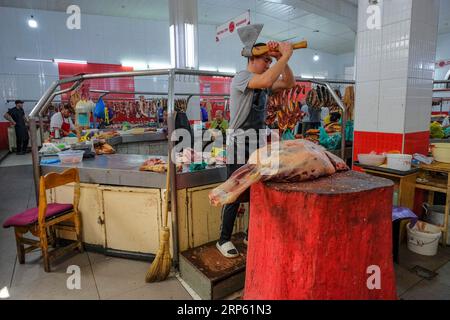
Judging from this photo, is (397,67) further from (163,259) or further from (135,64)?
(135,64)

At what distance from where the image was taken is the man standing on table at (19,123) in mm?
8812

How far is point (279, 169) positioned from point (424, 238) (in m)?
2.17

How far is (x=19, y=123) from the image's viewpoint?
352 inches

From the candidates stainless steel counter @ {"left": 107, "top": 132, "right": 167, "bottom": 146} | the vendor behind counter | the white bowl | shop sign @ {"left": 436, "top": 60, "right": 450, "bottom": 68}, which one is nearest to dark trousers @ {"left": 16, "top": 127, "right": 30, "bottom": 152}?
the vendor behind counter

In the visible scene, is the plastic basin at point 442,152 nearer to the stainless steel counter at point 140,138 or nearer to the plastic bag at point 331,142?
the plastic bag at point 331,142

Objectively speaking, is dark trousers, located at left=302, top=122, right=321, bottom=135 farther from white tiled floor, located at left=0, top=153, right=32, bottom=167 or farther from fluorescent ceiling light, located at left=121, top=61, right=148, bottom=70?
white tiled floor, located at left=0, top=153, right=32, bottom=167

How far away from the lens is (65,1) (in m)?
8.33

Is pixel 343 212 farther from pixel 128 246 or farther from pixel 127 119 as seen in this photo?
pixel 127 119

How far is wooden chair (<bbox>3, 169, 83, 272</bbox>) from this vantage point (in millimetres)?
2430

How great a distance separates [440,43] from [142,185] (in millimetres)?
13573

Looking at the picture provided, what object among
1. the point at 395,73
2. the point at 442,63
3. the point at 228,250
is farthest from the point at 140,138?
the point at 442,63

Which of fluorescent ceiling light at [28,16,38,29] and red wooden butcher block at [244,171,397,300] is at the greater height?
fluorescent ceiling light at [28,16,38,29]

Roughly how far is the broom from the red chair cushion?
1006 millimetres

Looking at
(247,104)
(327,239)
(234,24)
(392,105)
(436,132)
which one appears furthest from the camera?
(234,24)
